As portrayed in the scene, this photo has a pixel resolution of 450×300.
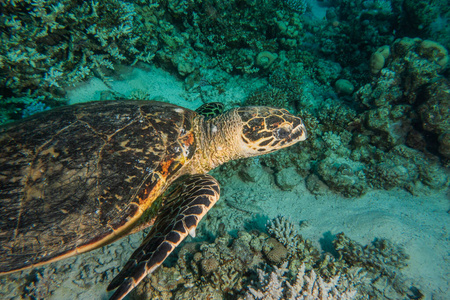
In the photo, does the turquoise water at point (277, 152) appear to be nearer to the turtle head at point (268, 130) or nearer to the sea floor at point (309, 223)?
A: the sea floor at point (309, 223)

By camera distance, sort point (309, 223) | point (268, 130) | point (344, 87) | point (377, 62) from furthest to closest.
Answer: point (344, 87) → point (377, 62) → point (309, 223) → point (268, 130)

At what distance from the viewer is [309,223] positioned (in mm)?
3150

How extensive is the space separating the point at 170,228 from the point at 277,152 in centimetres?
274

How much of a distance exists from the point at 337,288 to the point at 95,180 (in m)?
2.95

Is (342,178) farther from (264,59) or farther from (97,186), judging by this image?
(97,186)

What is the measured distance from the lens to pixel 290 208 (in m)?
3.42

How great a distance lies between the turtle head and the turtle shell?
41.9 inches

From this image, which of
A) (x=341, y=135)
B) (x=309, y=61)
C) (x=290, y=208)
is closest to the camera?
(x=290, y=208)

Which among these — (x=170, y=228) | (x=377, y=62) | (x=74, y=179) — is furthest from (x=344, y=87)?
(x=74, y=179)

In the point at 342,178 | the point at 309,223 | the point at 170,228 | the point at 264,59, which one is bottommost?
the point at 309,223

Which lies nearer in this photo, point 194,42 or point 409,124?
point 409,124

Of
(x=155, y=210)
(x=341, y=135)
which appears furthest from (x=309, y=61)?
(x=155, y=210)

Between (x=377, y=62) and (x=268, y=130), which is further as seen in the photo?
(x=377, y=62)

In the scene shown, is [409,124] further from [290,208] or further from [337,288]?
[337,288]
